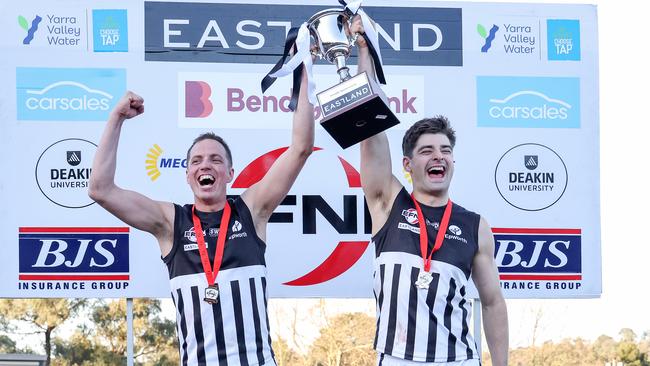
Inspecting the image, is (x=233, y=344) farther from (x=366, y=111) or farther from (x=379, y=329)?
(x=366, y=111)

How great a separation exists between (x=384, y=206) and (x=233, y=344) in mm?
942

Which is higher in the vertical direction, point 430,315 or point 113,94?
point 113,94

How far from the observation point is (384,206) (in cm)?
452

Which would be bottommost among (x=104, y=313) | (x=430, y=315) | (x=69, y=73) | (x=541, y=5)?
(x=104, y=313)

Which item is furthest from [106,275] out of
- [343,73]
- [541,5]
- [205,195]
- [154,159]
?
[541,5]

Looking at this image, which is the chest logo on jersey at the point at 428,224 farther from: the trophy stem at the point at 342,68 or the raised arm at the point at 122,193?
the raised arm at the point at 122,193

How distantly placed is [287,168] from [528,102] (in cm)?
258

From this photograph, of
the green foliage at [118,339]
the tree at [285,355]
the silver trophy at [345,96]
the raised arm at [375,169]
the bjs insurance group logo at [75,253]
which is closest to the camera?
the silver trophy at [345,96]

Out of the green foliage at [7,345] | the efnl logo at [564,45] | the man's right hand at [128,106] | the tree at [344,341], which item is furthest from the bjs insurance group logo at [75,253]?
the green foliage at [7,345]

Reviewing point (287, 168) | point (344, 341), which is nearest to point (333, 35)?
point (287, 168)

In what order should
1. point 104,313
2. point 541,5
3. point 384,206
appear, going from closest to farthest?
1. point 384,206
2. point 541,5
3. point 104,313

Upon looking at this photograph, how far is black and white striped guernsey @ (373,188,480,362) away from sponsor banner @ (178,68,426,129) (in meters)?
1.85

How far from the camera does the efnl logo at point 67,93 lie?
6.09m

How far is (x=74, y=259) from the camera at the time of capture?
6000mm
